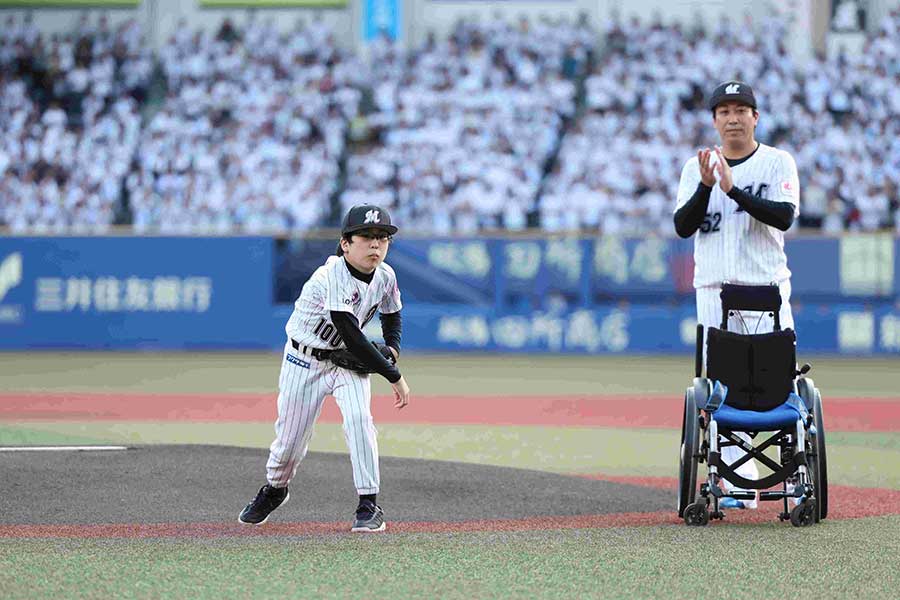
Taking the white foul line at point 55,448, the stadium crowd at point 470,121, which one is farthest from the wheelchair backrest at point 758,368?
the stadium crowd at point 470,121

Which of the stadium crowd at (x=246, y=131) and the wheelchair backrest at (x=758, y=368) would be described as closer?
the wheelchair backrest at (x=758, y=368)

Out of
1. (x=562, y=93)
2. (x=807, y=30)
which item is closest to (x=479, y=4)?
(x=562, y=93)

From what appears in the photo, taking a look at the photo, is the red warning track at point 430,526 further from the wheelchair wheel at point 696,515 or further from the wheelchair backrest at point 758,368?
the wheelchair backrest at point 758,368

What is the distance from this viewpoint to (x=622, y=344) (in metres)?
20.0

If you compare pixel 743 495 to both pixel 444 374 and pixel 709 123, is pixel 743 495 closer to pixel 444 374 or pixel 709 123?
pixel 444 374

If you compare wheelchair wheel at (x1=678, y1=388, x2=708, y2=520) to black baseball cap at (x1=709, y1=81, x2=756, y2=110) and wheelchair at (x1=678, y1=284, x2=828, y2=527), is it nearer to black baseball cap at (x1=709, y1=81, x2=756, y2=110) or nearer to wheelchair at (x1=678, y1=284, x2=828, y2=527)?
wheelchair at (x1=678, y1=284, x2=828, y2=527)

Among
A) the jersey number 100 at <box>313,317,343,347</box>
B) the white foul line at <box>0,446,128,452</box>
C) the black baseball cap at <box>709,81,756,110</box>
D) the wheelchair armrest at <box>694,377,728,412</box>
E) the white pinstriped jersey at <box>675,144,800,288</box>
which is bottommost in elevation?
the white foul line at <box>0,446,128,452</box>

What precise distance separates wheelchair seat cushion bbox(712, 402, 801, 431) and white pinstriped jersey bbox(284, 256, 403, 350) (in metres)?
1.67

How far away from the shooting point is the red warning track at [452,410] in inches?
486

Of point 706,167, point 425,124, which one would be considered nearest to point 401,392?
point 706,167

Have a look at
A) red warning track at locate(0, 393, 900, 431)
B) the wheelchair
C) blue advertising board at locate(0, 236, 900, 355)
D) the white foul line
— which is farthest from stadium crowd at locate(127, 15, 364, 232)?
the wheelchair

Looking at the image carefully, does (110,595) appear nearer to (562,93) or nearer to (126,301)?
(126,301)

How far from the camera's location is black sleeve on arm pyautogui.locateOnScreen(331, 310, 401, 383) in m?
6.47

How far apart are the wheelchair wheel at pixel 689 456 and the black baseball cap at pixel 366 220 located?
1673mm
